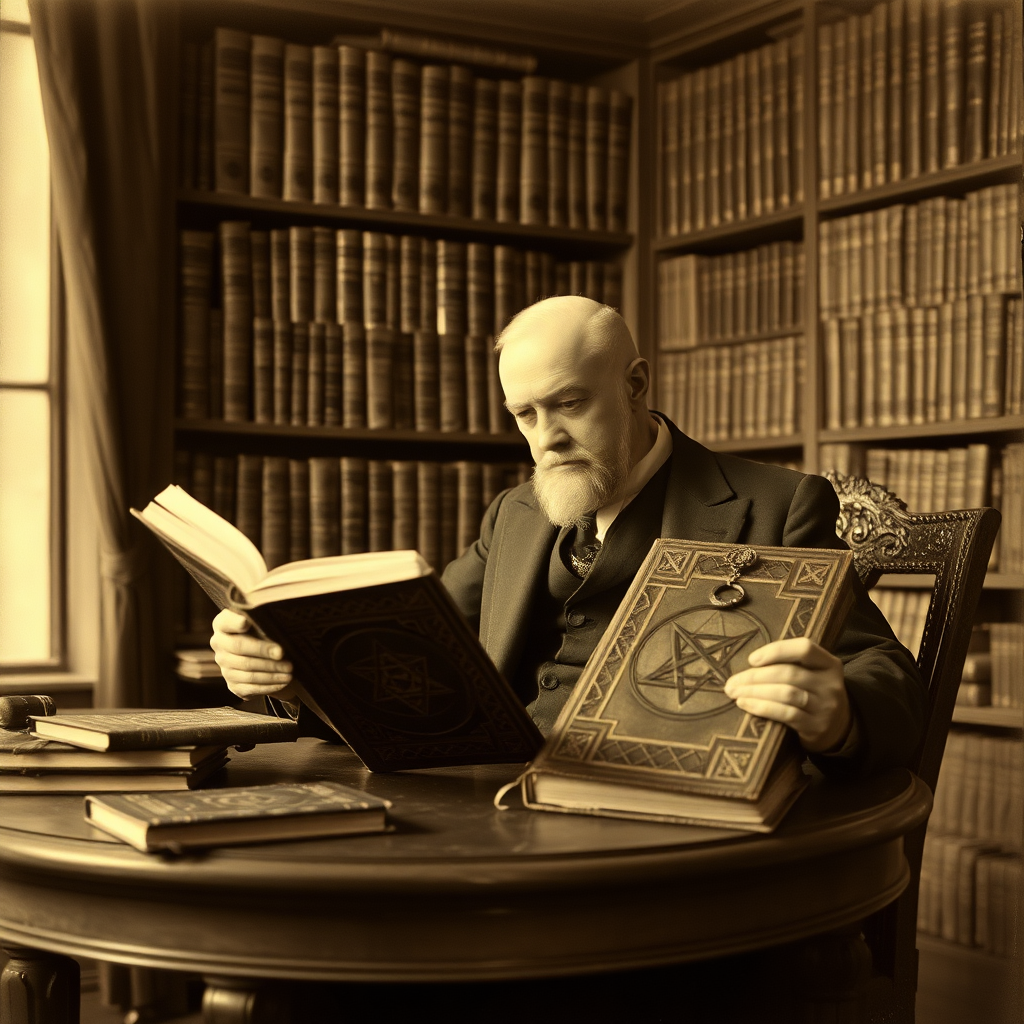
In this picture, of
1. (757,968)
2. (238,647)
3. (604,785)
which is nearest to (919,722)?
(757,968)

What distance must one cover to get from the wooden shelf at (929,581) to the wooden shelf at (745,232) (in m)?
1.00

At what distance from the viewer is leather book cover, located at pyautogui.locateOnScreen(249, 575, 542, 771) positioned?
1201mm

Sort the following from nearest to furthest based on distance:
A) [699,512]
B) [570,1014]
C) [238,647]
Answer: [570,1014], [238,647], [699,512]

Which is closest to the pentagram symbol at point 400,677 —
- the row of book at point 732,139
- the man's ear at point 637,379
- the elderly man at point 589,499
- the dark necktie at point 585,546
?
the elderly man at point 589,499

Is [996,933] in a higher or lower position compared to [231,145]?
lower

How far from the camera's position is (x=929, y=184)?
3025mm

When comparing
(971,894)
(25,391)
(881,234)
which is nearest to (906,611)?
(971,894)

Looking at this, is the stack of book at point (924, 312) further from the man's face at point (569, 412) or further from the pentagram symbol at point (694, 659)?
the pentagram symbol at point (694, 659)

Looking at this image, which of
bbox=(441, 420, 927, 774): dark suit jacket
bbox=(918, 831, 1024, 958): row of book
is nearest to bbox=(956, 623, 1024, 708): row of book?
bbox=(918, 831, 1024, 958): row of book

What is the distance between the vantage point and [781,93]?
339cm

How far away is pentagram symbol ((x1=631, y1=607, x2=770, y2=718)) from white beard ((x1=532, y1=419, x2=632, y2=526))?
62cm

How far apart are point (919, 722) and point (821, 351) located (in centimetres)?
196

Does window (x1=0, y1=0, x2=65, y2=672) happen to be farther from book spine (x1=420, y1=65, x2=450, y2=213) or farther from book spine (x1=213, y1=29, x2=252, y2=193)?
book spine (x1=420, y1=65, x2=450, y2=213)

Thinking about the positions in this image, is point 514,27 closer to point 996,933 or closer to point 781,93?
point 781,93
